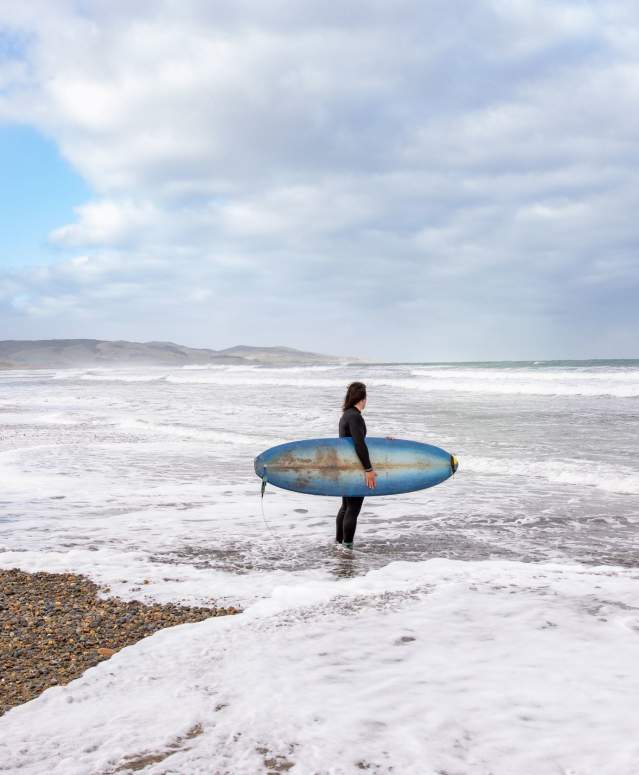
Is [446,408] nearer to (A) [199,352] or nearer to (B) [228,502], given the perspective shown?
(B) [228,502]

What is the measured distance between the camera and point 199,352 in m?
137

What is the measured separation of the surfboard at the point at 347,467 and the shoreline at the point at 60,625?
87.5 inches

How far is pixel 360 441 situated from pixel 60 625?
122 inches

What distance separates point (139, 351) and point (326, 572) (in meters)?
136

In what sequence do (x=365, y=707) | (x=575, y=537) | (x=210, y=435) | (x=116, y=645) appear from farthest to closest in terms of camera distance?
(x=210, y=435)
(x=575, y=537)
(x=116, y=645)
(x=365, y=707)

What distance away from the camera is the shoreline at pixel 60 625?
135 inches

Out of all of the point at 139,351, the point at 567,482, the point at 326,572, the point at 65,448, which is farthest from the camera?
the point at 139,351

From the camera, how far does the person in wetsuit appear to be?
6.22 metres

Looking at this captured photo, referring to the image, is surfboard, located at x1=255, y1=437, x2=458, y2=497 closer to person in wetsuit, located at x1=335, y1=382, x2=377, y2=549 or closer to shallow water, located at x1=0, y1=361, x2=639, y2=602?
person in wetsuit, located at x1=335, y1=382, x2=377, y2=549

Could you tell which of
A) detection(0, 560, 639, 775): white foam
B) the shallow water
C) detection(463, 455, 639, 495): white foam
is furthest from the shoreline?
detection(463, 455, 639, 495): white foam

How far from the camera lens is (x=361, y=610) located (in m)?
4.39

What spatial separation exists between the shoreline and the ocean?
15cm

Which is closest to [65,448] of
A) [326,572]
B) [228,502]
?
[228,502]

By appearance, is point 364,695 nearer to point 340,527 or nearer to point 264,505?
point 340,527
